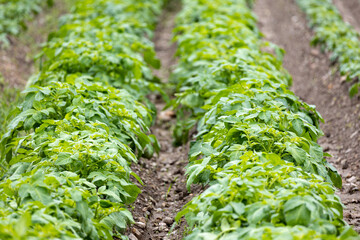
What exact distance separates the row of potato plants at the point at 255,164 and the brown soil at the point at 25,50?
274cm

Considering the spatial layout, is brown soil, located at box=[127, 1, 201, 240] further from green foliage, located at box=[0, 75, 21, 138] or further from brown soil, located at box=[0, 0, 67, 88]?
brown soil, located at box=[0, 0, 67, 88]

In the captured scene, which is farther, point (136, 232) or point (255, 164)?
point (136, 232)

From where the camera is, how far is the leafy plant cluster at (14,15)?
23.8 feet

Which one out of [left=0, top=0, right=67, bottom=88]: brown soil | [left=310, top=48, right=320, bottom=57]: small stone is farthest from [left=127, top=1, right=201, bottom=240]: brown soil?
[left=310, top=48, right=320, bottom=57]: small stone

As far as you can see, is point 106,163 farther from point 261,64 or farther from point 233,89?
point 261,64

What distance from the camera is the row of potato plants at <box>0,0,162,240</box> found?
7.46 ft

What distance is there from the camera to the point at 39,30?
817 cm

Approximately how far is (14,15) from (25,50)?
2.65 feet

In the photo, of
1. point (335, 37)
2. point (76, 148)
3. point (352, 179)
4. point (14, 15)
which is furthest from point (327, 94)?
point (14, 15)

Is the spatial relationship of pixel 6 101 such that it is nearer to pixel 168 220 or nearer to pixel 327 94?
pixel 168 220

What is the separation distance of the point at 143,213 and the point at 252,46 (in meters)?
2.64

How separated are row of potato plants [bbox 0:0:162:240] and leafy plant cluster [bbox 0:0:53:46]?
2856 millimetres

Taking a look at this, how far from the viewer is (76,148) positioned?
2.78 metres

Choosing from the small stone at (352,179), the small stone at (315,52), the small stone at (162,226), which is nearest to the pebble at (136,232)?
the small stone at (162,226)
